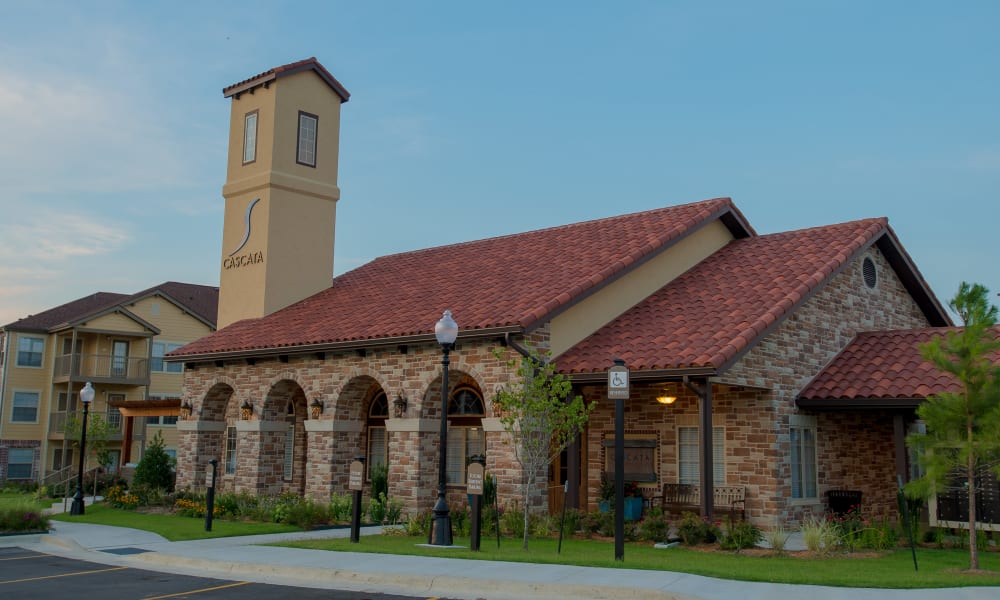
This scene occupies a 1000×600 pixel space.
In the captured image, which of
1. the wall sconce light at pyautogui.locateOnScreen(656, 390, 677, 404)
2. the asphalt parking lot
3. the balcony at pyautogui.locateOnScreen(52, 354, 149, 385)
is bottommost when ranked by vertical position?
the asphalt parking lot

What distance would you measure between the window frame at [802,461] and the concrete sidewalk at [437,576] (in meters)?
5.48

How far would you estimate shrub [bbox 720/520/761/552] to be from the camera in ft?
48.2

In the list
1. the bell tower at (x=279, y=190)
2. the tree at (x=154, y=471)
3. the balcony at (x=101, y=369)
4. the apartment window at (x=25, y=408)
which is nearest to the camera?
the tree at (x=154, y=471)

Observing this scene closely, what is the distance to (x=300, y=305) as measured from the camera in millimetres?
26625

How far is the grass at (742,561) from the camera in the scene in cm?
1097

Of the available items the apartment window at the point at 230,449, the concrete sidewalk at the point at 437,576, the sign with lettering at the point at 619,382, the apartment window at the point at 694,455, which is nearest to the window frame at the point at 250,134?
the apartment window at the point at 230,449

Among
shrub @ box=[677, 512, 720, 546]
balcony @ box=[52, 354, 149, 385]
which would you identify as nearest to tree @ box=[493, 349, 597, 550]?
shrub @ box=[677, 512, 720, 546]

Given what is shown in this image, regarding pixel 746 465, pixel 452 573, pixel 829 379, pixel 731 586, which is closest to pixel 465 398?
pixel 746 465

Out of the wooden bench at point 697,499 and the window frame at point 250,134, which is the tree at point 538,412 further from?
the window frame at point 250,134

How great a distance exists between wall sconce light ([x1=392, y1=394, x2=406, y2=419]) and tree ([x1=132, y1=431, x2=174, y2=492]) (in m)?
9.70

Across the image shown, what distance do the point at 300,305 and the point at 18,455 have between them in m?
22.8

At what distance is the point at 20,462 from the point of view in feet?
135

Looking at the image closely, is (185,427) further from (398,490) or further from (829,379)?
(829,379)

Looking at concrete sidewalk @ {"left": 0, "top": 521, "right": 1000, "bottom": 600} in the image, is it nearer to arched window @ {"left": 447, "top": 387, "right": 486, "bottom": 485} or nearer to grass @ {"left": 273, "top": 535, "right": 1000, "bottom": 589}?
grass @ {"left": 273, "top": 535, "right": 1000, "bottom": 589}
